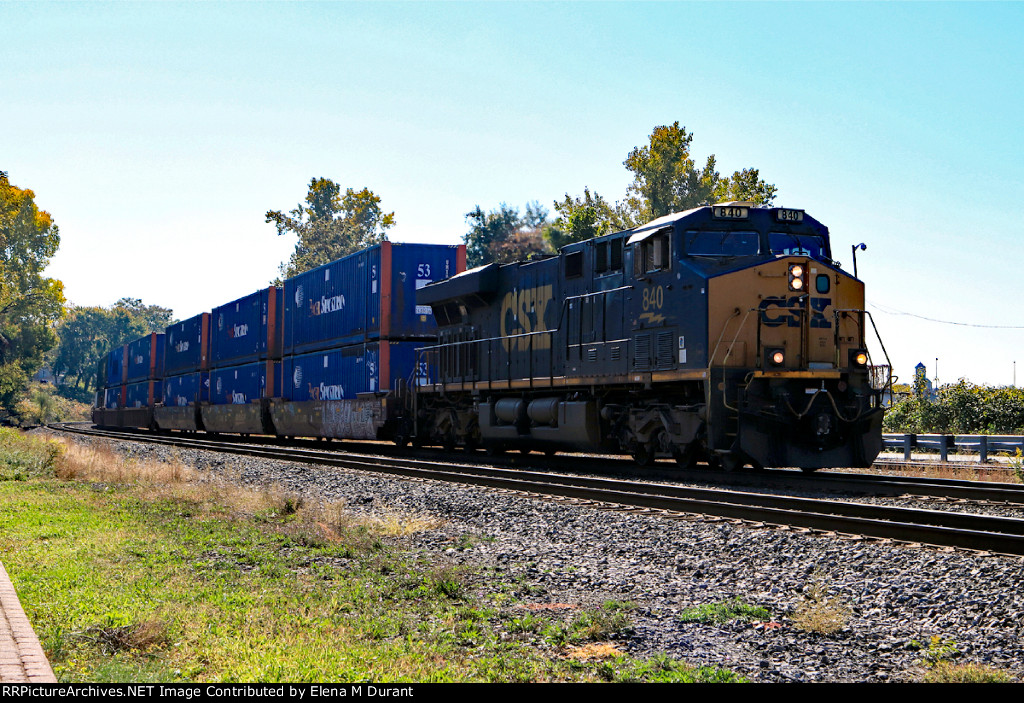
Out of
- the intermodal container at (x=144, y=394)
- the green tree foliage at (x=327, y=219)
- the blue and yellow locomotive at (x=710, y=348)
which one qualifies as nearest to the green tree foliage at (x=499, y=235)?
the green tree foliage at (x=327, y=219)

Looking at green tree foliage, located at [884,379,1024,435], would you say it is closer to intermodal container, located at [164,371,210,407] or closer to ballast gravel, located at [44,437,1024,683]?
ballast gravel, located at [44,437,1024,683]

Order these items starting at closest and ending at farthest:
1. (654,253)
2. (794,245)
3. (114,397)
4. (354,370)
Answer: (794,245) < (654,253) < (354,370) < (114,397)

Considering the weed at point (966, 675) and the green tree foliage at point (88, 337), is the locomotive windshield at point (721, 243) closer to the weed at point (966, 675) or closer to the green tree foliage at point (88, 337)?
the weed at point (966, 675)

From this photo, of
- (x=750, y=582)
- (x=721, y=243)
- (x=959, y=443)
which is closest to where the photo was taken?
(x=750, y=582)

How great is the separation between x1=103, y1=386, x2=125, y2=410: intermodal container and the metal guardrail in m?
40.9

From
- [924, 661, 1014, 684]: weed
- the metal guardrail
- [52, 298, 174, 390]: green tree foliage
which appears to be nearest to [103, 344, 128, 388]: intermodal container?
the metal guardrail

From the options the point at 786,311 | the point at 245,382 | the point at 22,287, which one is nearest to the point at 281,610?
the point at 786,311

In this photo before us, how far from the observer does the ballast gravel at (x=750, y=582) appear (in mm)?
5039

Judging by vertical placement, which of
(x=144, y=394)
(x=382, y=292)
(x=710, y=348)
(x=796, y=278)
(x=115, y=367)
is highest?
(x=382, y=292)

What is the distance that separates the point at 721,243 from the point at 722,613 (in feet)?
28.2

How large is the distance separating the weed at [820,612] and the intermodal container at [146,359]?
3925 cm

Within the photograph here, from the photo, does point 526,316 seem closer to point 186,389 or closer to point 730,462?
point 730,462

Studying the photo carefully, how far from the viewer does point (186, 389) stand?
36500 millimetres

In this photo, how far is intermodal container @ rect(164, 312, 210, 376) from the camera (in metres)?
34.9
